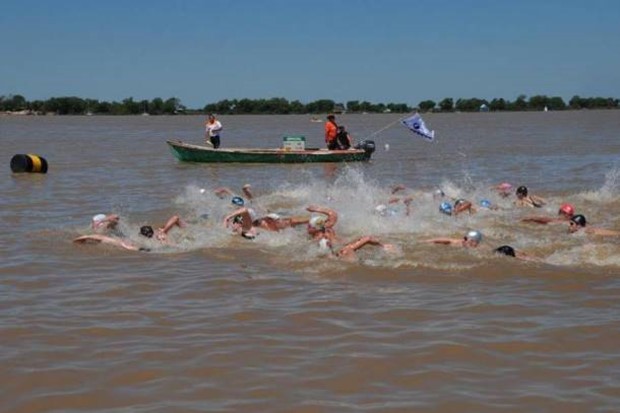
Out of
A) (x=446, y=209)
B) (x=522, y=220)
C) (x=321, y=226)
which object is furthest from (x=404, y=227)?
(x=522, y=220)

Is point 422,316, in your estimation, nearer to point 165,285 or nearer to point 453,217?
point 165,285

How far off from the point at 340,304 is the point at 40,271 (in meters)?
4.20

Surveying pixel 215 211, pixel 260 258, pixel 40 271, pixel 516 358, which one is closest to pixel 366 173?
pixel 215 211

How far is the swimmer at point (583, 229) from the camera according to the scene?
41.2ft

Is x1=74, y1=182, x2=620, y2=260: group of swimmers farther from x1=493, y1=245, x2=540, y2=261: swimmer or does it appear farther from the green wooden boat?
the green wooden boat

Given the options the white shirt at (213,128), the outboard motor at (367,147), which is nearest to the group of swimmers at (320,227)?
the outboard motor at (367,147)

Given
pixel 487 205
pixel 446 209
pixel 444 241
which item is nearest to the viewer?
pixel 444 241

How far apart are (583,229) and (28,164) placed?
1678 cm

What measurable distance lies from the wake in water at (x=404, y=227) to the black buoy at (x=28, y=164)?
6.17 metres

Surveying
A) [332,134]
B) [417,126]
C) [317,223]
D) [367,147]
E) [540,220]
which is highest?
[417,126]

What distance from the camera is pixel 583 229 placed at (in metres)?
12.8

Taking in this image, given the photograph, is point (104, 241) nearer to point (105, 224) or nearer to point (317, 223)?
point (105, 224)

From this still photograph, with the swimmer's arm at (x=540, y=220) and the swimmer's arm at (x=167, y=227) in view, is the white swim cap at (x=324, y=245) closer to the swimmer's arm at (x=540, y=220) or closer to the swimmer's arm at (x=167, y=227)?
the swimmer's arm at (x=167, y=227)

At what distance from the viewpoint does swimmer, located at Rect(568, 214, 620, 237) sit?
494 inches
